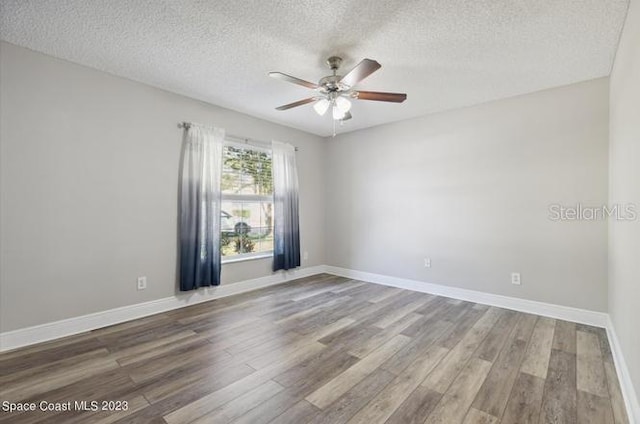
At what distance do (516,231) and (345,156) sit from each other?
9.05 ft

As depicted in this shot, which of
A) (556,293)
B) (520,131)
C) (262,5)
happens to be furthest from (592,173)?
(262,5)

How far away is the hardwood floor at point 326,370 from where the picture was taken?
63.7 inches

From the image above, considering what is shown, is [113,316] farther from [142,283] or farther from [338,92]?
[338,92]

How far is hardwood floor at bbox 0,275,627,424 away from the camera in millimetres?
1617

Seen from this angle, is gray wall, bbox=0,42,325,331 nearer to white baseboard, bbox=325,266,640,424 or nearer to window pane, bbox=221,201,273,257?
window pane, bbox=221,201,273,257

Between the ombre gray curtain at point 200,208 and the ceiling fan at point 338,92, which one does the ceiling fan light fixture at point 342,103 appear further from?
the ombre gray curtain at point 200,208

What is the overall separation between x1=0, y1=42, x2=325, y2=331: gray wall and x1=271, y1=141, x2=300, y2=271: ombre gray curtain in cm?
133

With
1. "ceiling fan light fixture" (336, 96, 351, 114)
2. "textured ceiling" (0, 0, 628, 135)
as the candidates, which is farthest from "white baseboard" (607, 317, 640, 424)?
"ceiling fan light fixture" (336, 96, 351, 114)

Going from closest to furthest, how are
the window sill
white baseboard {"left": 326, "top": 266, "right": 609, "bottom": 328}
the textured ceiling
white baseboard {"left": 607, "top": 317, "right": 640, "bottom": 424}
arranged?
1. white baseboard {"left": 607, "top": 317, "right": 640, "bottom": 424}
2. the textured ceiling
3. white baseboard {"left": 326, "top": 266, "right": 609, "bottom": 328}
4. the window sill

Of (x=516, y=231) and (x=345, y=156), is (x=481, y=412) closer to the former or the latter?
(x=516, y=231)

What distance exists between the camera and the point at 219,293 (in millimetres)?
3725

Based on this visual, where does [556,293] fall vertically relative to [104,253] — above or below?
below

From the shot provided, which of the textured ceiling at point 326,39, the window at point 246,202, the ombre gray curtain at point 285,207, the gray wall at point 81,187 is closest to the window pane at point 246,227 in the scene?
the window at point 246,202

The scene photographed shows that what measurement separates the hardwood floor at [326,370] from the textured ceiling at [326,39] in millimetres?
2493
